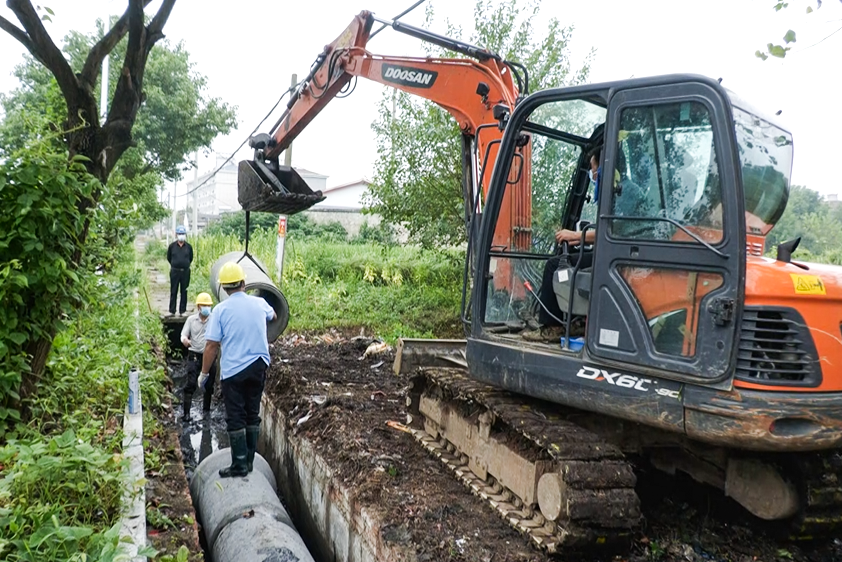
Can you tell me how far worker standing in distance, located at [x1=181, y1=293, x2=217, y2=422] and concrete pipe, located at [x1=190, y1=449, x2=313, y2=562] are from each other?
107 inches

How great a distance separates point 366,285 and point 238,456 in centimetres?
1029

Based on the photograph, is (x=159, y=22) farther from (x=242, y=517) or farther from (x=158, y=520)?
(x=242, y=517)

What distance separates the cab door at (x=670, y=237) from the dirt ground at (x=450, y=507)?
135cm

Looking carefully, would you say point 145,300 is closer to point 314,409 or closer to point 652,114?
point 314,409

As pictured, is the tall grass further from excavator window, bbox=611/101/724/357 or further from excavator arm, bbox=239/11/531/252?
excavator window, bbox=611/101/724/357

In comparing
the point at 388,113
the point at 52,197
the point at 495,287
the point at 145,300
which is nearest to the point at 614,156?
the point at 495,287

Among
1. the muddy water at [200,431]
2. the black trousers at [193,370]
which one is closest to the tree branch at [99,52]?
the muddy water at [200,431]

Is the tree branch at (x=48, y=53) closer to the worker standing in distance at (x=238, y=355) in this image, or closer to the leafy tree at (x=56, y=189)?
the leafy tree at (x=56, y=189)

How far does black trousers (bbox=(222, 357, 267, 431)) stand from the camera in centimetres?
554

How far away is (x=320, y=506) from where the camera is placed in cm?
588

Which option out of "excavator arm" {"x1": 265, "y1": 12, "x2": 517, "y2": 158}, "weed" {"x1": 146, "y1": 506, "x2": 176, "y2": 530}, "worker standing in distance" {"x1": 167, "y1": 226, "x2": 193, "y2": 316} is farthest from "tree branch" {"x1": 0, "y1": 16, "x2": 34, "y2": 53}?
"worker standing in distance" {"x1": 167, "y1": 226, "x2": 193, "y2": 316}

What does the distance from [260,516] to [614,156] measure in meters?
3.58

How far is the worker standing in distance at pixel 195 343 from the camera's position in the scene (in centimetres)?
852

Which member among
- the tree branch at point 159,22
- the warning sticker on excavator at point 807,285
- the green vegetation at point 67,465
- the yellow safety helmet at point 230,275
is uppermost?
the tree branch at point 159,22
